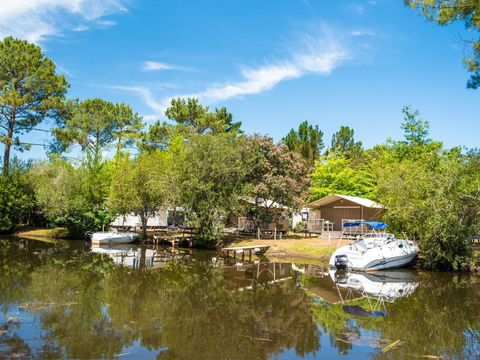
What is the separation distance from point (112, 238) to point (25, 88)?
1948cm

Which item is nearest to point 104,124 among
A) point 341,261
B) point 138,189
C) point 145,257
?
point 138,189

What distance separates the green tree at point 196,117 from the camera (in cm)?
5400

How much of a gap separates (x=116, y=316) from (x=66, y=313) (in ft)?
4.71

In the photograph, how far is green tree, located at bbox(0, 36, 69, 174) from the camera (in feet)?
132

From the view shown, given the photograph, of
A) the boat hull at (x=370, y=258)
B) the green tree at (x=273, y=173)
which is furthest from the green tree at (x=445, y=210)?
the green tree at (x=273, y=173)

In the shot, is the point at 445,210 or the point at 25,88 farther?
the point at 25,88

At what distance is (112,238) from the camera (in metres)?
35.8

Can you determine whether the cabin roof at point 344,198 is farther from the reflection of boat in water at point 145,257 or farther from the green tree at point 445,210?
the reflection of boat in water at point 145,257

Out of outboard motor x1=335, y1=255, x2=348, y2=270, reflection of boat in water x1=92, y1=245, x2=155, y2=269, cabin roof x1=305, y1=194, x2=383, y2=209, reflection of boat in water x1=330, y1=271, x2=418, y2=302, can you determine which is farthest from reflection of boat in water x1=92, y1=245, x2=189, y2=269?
cabin roof x1=305, y1=194, x2=383, y2=209

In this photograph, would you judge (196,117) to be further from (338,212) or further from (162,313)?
(162,313)

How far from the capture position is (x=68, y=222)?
4000 cm

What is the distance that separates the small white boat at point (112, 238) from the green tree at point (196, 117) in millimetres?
20788

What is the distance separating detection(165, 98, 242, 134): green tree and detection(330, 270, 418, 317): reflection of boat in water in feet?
114

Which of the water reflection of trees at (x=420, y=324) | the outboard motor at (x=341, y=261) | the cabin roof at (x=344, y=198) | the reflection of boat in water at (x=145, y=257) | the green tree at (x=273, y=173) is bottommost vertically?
the water reflection of trees at (x=420, y=324)
